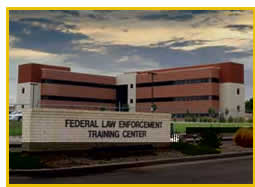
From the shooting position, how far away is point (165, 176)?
12.7 m

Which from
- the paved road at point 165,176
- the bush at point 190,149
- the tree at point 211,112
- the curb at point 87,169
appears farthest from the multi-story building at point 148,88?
the paved road at point 165,176

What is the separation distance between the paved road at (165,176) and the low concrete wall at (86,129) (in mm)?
3640

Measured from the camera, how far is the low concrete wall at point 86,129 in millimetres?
16000

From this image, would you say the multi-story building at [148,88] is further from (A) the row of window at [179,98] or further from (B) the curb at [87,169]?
(B) the curb at [87,169]

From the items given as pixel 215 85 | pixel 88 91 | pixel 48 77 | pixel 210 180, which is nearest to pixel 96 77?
pixel 88 91

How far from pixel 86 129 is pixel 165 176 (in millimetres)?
5798

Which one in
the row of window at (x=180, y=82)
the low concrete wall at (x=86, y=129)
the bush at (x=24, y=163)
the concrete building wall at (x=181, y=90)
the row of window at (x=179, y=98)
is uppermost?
the row of window at (x=180, y=82)

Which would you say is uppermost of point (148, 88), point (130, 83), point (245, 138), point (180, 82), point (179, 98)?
point (130, 83)

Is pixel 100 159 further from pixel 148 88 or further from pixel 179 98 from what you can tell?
pixel 148 88

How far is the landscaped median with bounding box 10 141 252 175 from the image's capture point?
1320 centimetres

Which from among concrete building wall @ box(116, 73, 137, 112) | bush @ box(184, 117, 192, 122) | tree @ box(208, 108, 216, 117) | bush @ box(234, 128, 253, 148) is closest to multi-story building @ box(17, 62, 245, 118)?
concrete building wall @ box(116, 73, 137, 112)

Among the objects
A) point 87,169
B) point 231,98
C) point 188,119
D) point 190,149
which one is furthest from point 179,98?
point 87,169

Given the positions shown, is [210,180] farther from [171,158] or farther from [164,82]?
[164,82]

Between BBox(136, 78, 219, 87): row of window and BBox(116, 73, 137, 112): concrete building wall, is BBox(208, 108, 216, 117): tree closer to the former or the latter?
BBox(136, 78, 219, 87): row of window
